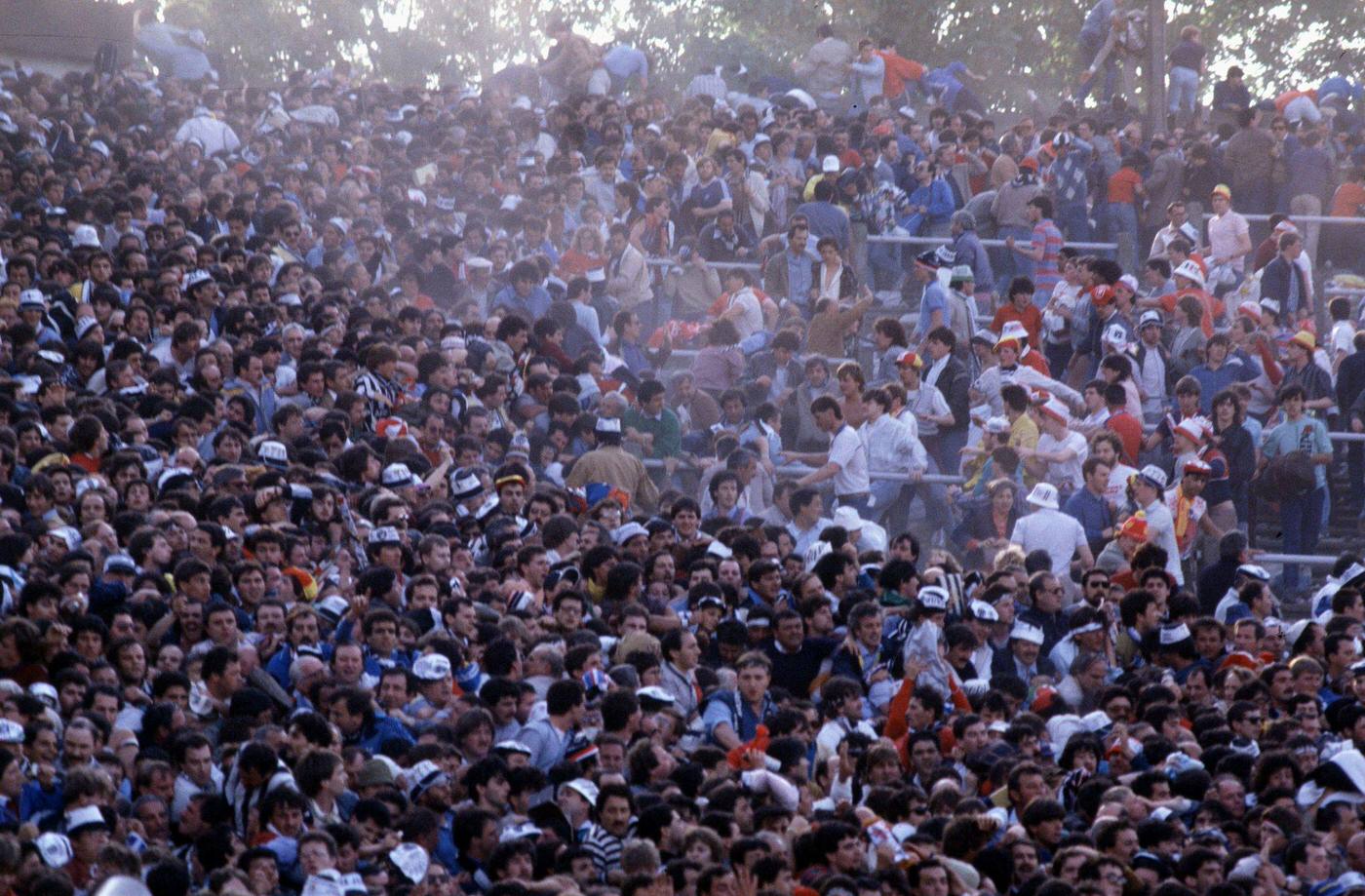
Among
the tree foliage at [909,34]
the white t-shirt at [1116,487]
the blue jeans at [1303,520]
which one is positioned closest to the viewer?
the white t-shirt at [1116,487]

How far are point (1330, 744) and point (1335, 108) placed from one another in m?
16.3

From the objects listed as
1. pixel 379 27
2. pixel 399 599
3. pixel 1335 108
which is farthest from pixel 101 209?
pixel 379 27

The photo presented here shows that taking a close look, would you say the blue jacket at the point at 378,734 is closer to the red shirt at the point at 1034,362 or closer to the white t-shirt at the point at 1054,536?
the white t-shirt at the point at 1054,536

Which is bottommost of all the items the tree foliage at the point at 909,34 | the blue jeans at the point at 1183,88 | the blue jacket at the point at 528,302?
the blue jacket at the point at 528,302

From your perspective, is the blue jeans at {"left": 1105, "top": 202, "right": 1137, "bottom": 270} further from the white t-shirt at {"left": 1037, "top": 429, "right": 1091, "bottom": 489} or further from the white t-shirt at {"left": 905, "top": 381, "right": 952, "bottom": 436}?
the white t-shirt at {"left": 1037, "top": 429, "right": 1091, "bottom": 489}

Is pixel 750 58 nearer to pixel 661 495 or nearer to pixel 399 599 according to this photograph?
pixel 661 495

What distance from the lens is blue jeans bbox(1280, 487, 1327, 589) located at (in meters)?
17.7

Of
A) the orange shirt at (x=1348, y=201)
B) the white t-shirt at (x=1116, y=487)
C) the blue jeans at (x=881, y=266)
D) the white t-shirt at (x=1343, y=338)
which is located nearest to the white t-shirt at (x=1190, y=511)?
the white t-shirt at (x=1116, y=487)

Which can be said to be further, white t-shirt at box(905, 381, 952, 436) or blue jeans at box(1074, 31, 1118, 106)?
blue jeans at box(1074, 31, 1118, 106)

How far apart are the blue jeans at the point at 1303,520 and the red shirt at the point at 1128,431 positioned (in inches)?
52.2

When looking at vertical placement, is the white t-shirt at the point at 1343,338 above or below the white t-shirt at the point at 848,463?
above

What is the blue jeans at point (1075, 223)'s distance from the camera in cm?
2273

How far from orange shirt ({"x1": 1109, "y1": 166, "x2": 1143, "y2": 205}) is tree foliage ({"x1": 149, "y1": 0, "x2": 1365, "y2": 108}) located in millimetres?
11604

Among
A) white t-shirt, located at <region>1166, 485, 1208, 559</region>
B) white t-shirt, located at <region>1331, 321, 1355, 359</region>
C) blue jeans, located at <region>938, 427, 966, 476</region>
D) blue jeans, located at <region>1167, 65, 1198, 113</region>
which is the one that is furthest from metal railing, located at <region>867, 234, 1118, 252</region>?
blue jeans, located at <region>1167, 65, 1198, 113</region>
